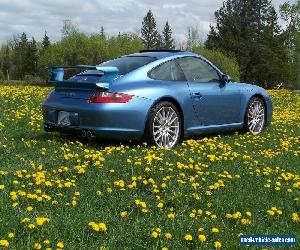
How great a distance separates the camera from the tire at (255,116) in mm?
8586

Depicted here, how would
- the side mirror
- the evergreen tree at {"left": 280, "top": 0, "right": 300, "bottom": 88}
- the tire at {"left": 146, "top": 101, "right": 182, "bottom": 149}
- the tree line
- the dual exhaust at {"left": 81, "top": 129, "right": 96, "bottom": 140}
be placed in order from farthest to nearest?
the evergreen tree at {"left": 280, "top": 0, "right": 300, "bottom": 88} < the tree line < the side mirror < the tire at {"left": 146, "top": 101, "right": 182, "bottom": 149} < the dual exhaust at {"left": 81, "top": 129, "right": 96, "bottom": 140}

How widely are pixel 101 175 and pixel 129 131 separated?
1.51 m

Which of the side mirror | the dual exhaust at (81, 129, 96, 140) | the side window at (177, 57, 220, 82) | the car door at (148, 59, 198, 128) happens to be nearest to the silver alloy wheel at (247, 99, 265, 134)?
the side mirror

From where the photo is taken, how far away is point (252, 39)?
54938 mm

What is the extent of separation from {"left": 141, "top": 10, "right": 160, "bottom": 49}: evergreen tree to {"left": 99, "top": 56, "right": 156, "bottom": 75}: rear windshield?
6569 centimetres

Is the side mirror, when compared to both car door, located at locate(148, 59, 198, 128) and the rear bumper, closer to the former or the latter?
car door, located at locate(148, 59, 198, 128)

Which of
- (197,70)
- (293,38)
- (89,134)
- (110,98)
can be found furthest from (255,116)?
(293,38)

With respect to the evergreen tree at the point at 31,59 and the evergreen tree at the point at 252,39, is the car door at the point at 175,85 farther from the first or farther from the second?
the evergreen tree at the point at 31,59

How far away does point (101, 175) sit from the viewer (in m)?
5.13

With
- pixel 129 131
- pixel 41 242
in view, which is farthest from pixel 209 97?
pixel 41 242

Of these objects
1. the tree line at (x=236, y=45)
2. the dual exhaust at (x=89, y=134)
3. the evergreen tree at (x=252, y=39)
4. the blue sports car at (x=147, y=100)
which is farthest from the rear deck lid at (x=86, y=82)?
the evergreen tree at (x=252, y=39)

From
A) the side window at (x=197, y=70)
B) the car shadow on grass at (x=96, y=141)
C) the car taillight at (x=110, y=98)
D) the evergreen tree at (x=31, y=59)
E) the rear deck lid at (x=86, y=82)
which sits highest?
the evergreen tree at (x=31, y=59)

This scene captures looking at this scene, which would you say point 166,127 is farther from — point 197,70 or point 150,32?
point 150,32

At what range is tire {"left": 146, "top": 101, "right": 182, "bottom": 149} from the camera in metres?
6.73
